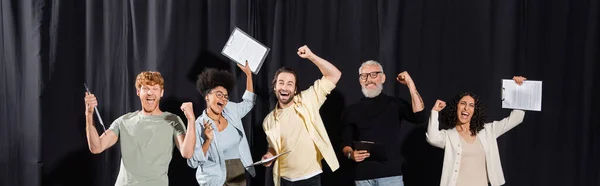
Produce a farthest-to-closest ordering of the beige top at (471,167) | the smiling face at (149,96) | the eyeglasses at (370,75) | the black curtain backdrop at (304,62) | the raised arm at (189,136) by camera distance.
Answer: the black curtain backdrop at (304,62) < the eyeglasses at (370,75) < the beige top at (471,167) < the smiling face at (149,96) < the raised arm at (189,136)

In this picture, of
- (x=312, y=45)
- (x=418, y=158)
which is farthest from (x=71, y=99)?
(x=418, y=158)

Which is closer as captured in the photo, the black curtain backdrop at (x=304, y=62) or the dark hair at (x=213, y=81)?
the dark hair at (x=213, y=81)

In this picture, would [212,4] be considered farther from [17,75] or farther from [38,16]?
[17,75]

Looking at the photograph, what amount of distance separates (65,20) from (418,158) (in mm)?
2429

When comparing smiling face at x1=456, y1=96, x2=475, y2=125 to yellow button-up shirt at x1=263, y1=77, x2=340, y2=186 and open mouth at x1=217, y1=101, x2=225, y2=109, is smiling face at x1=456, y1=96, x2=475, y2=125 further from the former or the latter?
open mouth at x1=217, y1=101, x2=225, y2=109

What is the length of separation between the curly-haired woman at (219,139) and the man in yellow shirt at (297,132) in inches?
6.4

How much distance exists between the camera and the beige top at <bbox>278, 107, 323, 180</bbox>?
2742 millimetres

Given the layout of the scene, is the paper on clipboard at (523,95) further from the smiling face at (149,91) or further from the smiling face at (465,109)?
the smiling face at (149,91)

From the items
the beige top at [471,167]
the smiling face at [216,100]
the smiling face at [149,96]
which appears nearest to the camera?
the smiling face at [149,96]

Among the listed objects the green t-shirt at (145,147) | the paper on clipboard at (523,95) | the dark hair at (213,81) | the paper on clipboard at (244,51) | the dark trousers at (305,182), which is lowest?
the dark trousers at (305,182)

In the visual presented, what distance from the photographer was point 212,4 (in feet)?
11.0

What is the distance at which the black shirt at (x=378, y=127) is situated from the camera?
2.79 m

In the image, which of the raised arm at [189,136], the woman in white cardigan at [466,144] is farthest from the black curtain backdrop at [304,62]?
the raised arm at [189,136]

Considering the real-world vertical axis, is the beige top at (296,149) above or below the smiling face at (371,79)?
below
